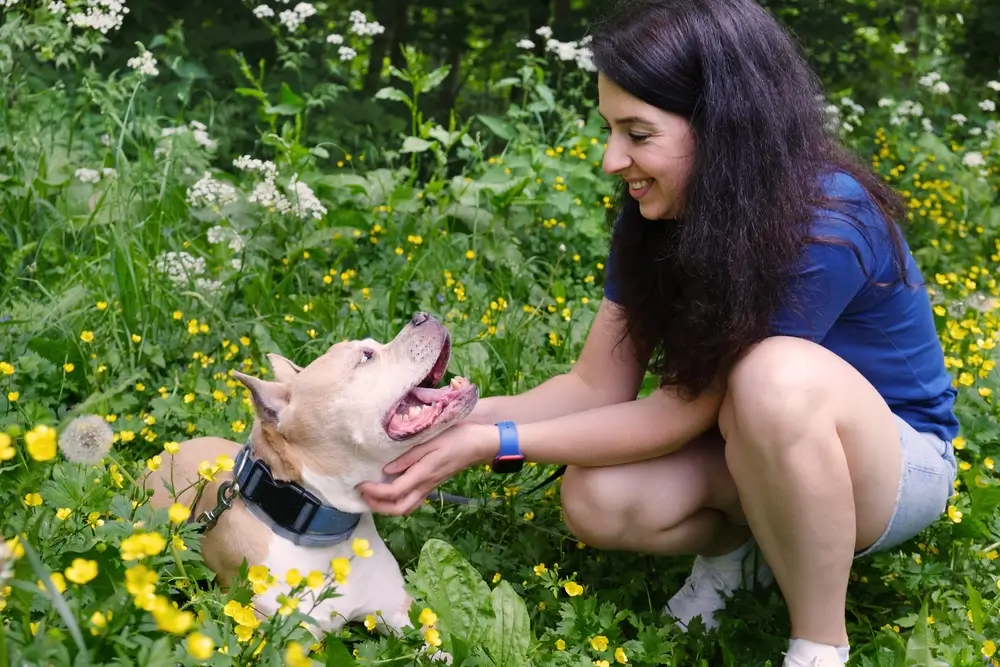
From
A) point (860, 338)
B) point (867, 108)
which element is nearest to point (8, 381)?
point (860, 338)

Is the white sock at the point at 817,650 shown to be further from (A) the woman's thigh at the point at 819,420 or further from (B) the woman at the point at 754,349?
(A) the woman's thigh at the point at 819,420

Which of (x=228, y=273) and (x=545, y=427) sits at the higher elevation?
(x=545, y=427)

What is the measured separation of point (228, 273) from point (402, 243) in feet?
2.31

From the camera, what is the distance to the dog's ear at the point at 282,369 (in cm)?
217

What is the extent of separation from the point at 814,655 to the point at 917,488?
42 centimetres

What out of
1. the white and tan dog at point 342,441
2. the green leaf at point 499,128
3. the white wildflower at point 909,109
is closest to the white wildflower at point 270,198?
the green leaf at point 499,128

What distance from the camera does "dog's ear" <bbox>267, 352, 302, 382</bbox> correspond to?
2171 millimetres

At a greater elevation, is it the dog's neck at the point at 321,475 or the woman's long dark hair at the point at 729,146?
the woman's long dark hair at the point at 729,146

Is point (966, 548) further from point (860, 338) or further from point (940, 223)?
point (940, 223)

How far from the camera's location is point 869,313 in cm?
217

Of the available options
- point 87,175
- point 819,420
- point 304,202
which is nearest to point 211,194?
point 304,202

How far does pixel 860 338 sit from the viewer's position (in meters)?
2.21

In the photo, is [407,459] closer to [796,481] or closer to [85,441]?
[85,441]

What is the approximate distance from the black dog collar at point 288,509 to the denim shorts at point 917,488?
113 cm
